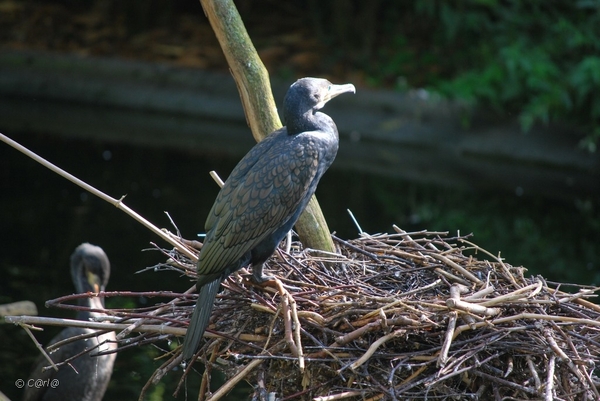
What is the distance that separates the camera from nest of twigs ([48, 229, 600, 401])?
2.90m

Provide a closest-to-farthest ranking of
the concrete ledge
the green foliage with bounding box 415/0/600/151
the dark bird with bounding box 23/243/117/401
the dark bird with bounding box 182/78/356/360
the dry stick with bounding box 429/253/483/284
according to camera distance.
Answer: the dark bird with bounding box 182/78/356/360 → the dry stick with bounding box 429/253/483/284 → the dark bird with bounding box 23/243/117/401 → the concrete ledge → the green foliage with bounding box 415/0/600/151

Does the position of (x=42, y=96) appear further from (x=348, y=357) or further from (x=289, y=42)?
(x=348, y=357)

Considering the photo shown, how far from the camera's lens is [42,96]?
11469mm

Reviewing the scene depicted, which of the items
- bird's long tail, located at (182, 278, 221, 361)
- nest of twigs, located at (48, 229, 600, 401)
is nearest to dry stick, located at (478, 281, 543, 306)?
nest of twigs, located at (48, 229, 600, 401)

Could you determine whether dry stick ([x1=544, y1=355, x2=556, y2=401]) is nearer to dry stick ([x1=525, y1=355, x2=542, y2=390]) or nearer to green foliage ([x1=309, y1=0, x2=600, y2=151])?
dry stick ([x1=525, y1=355, x2=542, y2=390])

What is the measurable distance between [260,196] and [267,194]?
27mm

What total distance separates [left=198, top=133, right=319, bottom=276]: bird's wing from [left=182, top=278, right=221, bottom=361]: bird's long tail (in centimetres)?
10

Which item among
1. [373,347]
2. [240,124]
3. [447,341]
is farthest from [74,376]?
[240,124]

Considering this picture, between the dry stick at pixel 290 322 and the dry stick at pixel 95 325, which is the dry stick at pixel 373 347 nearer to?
the dry stick at pixel 290 322

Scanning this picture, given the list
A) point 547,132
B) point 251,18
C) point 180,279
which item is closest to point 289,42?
point 251,18

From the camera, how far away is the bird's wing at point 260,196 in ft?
10.6

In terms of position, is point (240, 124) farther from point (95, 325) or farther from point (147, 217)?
point (95, 325)

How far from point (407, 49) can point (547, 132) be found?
303cm

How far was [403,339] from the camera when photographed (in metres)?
3.02
